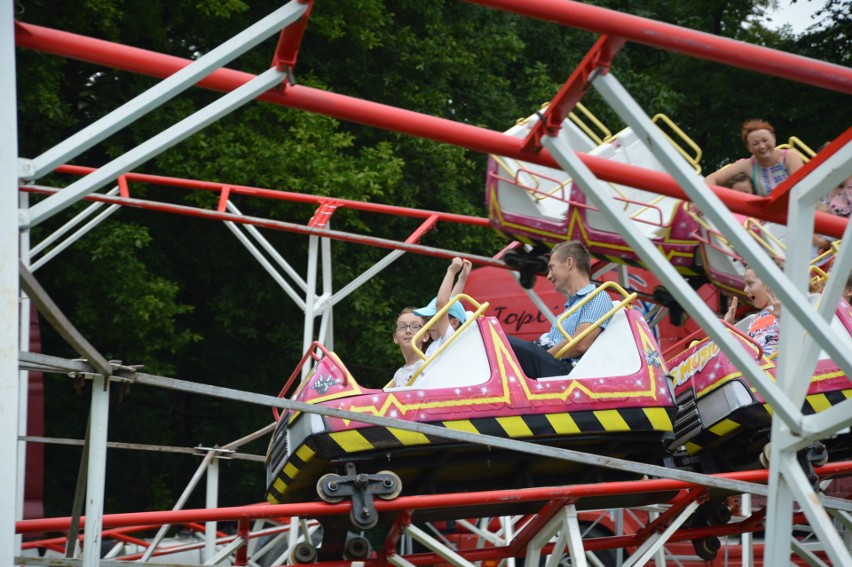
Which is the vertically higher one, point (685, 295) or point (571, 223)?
point (571, 223)

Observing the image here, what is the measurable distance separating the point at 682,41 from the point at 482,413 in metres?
2.07

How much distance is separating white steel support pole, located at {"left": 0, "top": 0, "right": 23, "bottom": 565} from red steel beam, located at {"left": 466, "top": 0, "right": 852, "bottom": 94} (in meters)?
1.44

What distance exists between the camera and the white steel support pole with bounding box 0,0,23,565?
3531mm

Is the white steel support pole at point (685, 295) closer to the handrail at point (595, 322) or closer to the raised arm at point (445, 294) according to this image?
the handrail at point (595, 322)

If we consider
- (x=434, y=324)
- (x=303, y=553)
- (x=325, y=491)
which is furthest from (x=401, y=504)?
(x=434, y=324)

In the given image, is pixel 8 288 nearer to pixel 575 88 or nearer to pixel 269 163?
pixel 575 88

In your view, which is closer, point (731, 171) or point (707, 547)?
point (707, 547)

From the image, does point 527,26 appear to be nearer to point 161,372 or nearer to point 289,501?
point 161,372

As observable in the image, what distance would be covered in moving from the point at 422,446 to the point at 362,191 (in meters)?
8.52

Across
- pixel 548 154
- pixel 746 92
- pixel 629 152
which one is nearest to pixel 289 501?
pixel 548 154

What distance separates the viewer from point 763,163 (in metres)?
7.53

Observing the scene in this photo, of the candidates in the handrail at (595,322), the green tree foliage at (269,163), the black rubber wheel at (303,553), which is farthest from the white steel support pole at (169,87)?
the green tree foliage at (269,163)

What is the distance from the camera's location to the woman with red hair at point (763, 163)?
748 cm

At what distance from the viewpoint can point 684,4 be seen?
60.5 ft
